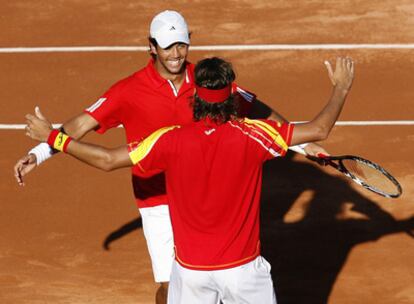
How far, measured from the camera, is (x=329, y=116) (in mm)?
6996

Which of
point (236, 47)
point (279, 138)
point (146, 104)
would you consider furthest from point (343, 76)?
point (236, 47)

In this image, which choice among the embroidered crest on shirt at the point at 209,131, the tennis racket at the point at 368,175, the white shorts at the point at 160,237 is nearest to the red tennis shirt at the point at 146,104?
the white shorts at the point at 160,237

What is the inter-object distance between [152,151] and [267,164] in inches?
200

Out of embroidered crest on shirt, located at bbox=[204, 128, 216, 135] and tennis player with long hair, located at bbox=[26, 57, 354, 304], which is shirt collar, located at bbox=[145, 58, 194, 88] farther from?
embroidered crest on shirt, located at bbox=[204, 128, 216, 135]

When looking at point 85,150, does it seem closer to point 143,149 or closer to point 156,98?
point 143,149

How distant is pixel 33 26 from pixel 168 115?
7.58m

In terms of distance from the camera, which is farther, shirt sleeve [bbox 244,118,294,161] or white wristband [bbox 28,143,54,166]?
white wristband [bbox 28,143,54,166]

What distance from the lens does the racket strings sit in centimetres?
808

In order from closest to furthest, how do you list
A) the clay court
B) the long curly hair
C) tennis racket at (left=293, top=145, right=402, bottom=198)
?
the long curly hair
tennis racket at (left=293, top=145, right=402, bottom=198)
the clay court

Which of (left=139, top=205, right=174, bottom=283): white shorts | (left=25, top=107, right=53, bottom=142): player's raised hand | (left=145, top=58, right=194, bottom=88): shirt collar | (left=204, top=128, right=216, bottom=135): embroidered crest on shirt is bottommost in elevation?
(left=139, top=205, right=174, bottom=283): white shorts

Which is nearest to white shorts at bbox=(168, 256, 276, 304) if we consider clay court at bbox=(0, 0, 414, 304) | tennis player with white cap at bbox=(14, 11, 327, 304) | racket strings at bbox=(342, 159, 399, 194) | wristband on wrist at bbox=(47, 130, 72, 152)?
wristband on wrist at bbox=(47, 130, 72, 152)

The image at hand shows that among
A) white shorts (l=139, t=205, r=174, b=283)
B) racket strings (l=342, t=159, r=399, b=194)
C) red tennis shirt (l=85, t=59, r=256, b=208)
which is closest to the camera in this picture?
racket strings (l=342, t=159, r=399, b=194)

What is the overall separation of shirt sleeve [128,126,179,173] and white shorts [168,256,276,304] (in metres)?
0.77

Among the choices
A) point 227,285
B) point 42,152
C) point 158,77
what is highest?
point 158,77
